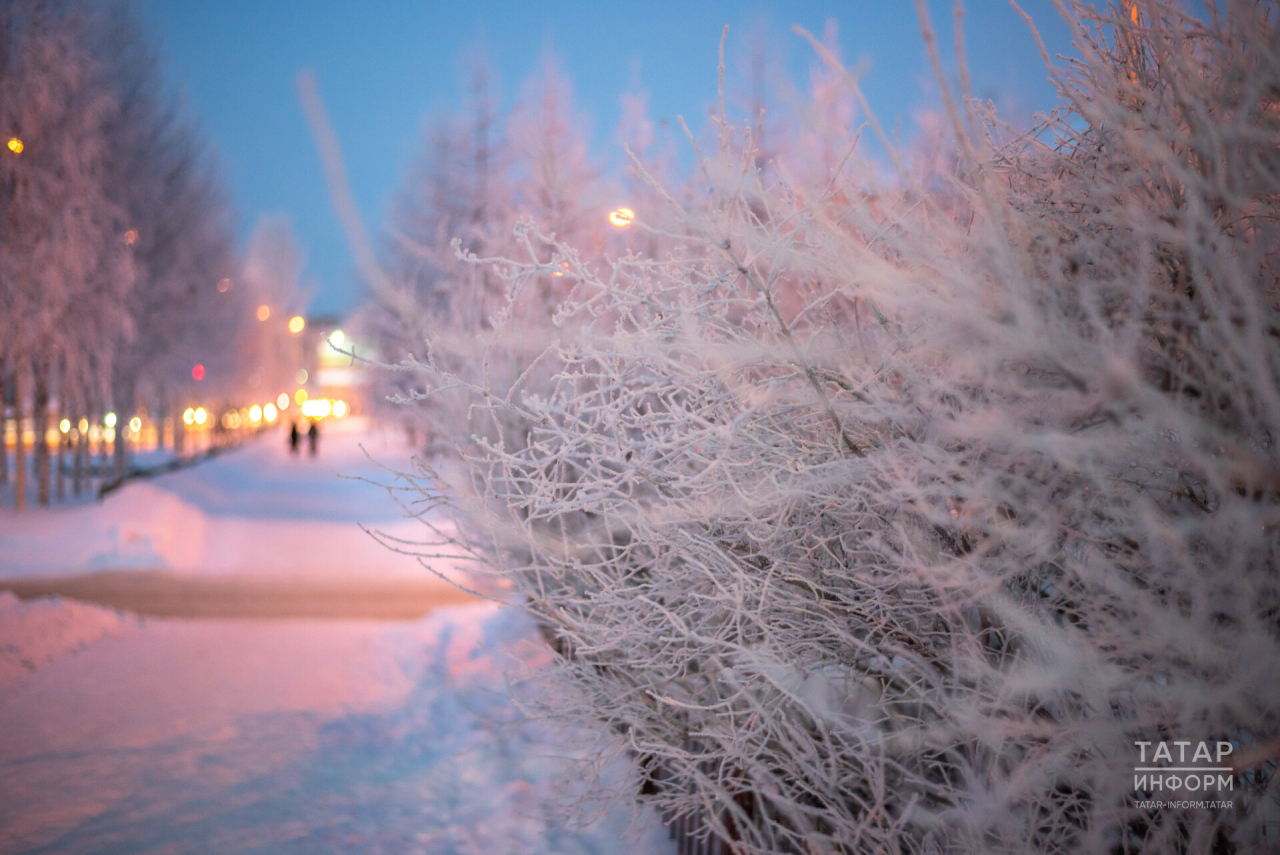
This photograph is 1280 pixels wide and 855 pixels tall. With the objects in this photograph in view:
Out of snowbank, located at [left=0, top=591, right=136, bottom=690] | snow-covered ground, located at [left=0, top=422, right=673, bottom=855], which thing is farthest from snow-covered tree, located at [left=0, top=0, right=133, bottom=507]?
snowbank, located at [left=0, top=591, right=136, bottom=690]

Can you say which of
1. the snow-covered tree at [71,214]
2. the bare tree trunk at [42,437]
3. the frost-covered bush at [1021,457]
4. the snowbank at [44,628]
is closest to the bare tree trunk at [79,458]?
the snow-covered tree at [71,214]

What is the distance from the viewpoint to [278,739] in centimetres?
532

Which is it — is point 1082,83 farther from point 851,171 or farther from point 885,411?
point 885,411

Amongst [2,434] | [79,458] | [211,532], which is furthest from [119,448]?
[211,532]

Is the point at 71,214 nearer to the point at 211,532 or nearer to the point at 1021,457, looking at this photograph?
the point at 211,532

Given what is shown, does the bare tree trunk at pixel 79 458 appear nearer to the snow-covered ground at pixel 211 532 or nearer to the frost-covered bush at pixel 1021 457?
the snow-covered ground at pixel 211 532

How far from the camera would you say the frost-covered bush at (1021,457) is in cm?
152

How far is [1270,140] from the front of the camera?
1496 millimetres

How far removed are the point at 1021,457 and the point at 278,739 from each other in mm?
5224

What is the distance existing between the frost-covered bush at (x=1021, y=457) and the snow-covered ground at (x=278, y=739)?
148 centimetres

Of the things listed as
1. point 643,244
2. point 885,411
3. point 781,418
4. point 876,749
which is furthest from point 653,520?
point 643,244

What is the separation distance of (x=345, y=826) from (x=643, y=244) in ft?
22.3

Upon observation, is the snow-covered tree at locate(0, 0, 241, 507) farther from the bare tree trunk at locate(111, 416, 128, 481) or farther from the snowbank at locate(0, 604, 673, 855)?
the snowbank at locate(0, 604, 673, 855)

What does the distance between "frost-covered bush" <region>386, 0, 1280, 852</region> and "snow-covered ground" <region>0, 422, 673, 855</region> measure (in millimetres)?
1482
